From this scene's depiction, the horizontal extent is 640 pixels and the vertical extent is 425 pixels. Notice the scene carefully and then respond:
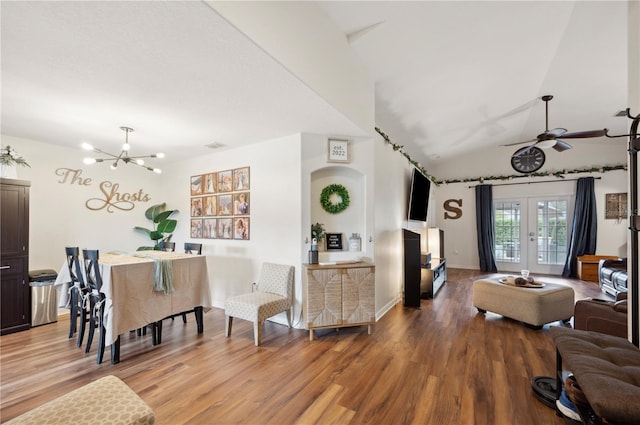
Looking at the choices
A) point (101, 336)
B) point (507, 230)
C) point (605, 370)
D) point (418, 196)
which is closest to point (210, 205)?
point (101, 336)

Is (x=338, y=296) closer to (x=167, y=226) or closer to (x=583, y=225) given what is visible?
(x=167, y=226)

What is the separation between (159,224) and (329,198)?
122 inches

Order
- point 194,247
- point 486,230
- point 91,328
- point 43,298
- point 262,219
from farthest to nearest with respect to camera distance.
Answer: point 486,230 < point 262,219 < point 194,247 < point 43,298 < point 91,328

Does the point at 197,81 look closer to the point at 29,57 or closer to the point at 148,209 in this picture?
the point at 29,57

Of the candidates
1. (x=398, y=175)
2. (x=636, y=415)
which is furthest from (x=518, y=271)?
(x=636, y=415)

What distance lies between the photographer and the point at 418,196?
5.45 meters

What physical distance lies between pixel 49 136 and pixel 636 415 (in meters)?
5.89

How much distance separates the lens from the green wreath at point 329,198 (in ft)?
12.3

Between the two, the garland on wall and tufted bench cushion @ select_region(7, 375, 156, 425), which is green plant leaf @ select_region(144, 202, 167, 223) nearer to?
tufted bench cushion @ select_region(7, 375, 156, 425)

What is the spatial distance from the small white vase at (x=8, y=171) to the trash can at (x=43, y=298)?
130cm

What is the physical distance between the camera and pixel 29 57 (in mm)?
1926

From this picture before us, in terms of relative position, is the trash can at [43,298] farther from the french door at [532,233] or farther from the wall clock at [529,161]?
the wall clock at [529,161]

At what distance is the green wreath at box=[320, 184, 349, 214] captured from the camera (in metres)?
3.76

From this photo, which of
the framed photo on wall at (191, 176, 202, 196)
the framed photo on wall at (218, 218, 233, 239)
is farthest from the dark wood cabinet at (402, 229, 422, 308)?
the framed photo on wall at (191, 176, 202, 196)
